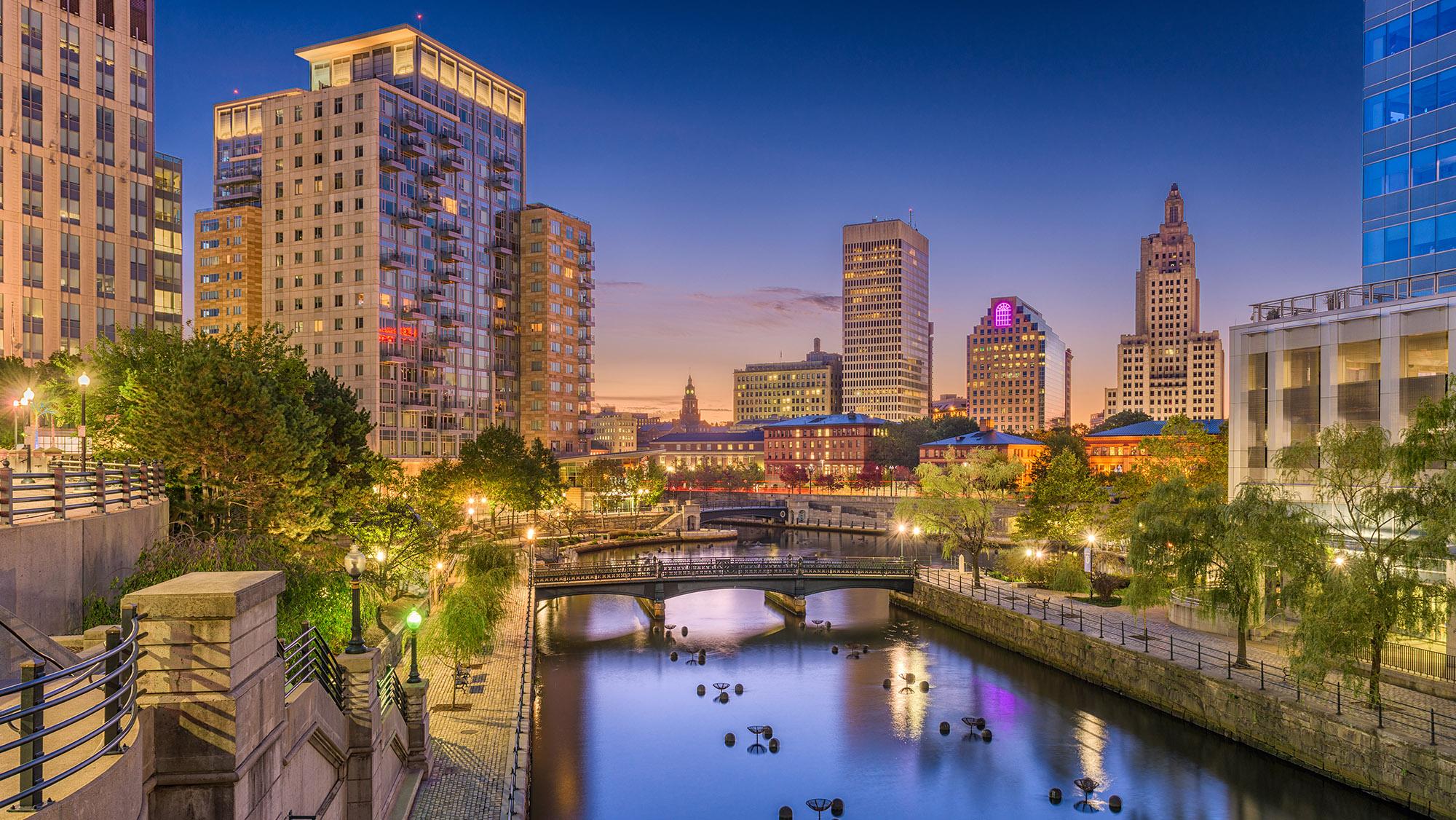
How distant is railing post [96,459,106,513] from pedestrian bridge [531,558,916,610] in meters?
38.9

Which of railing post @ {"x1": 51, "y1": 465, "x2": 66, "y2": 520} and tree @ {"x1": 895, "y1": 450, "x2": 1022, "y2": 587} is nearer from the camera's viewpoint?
Result: railing post @ {"x1": 51, "y1": 465, "x2": 66, "y2": 520}

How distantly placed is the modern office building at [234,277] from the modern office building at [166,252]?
3379 cm

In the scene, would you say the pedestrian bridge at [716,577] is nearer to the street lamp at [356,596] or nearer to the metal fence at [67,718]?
the street lamp at [356,596]

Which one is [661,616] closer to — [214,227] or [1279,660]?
[1279,660]

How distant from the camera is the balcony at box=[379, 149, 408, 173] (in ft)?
317

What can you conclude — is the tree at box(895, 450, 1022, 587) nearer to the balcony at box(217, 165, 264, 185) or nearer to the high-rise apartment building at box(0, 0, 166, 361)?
the high-rise apartment building at box(0, 0, 166, 361)

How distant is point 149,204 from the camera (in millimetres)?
91250

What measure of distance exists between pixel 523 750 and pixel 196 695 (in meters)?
21.3

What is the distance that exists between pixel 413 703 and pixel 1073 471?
59072 mm

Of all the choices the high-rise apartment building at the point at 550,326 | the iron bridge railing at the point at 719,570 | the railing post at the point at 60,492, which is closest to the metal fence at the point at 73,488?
the railing post at the point at 60,492

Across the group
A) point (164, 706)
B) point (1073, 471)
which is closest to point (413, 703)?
point (164, 706)

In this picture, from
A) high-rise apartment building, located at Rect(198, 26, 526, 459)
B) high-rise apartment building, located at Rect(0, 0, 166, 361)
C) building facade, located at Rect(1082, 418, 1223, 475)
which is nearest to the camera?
high-rise apartment building, located at Rect(0, 0, 166, 361)

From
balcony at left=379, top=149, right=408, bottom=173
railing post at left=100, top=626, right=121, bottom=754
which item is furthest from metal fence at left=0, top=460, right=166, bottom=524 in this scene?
balcony at left=379, top=149, right=408, bottom=173

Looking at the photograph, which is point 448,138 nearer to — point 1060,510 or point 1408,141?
point 1060,510
